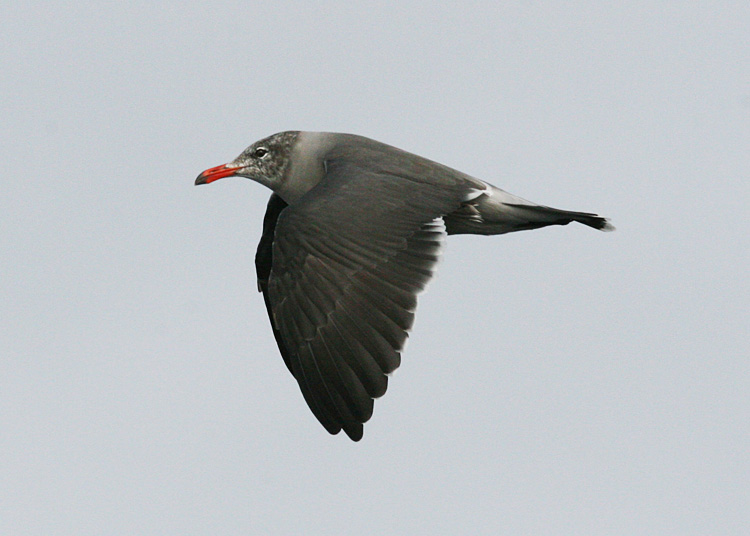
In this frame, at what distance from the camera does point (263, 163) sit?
46.7ft

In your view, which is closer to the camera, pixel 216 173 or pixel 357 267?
pixel 357 267

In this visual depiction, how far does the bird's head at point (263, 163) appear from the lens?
14148mm

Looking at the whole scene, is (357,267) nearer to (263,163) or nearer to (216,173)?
(263,163)

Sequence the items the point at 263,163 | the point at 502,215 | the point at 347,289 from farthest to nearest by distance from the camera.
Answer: the point at 263,163 → the point at 502,215 → the point at 347,289

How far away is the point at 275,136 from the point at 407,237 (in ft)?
9.56

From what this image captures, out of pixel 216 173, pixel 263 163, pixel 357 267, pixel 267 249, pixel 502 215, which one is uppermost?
pixel 263 163

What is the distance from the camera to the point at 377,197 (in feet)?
40.5

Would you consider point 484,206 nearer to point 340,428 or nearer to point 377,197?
point 377,197

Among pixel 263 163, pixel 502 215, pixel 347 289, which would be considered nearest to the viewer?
pixel 347 289

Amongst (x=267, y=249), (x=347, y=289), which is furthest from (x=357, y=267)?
→ (x=267, y=249)

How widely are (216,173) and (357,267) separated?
3133mm

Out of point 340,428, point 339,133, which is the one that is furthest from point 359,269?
point 339,133

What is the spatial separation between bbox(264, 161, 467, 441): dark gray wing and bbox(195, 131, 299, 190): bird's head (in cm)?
196

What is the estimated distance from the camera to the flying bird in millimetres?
11484
